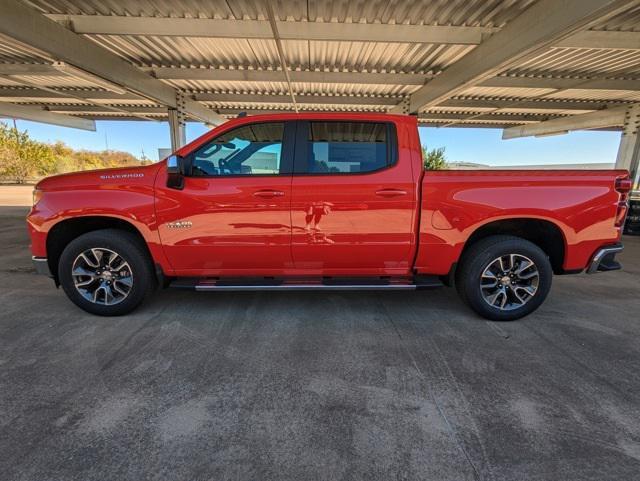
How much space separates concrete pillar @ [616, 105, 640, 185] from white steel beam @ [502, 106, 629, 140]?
0.22 m

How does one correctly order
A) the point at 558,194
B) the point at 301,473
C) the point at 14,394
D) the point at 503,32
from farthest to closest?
the point at 503,32 < the point at 558,194 < the point at 14,394 < the point at 301,473

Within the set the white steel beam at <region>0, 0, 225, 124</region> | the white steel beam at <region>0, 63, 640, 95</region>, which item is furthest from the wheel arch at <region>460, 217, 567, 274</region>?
the white steel beam at <region>0, 0, 225, 124</region>

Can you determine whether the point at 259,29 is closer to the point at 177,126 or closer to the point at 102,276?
the point at 102,276

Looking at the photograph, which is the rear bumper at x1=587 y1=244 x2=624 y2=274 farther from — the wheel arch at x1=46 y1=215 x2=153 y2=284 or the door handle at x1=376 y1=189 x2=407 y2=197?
the wheel arch at x1=46 y1=215 x2=153 y2=284

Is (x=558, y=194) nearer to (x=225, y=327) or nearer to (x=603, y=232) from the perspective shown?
(x=603, y=232)

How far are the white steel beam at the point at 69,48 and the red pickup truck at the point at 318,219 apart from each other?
3.93 metres

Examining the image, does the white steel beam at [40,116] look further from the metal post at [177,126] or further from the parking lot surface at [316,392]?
the parking lot surface at [316,392]

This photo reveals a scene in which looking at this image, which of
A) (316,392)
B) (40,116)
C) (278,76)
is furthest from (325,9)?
(40,116)

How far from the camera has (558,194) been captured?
3.15 metres

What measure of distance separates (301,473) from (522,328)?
8.73ft

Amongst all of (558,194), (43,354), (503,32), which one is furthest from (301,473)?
(503,32)

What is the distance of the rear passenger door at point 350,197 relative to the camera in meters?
3.17

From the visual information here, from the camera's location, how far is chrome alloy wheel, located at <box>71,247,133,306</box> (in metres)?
3.33

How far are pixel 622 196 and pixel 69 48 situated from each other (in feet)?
28.5
